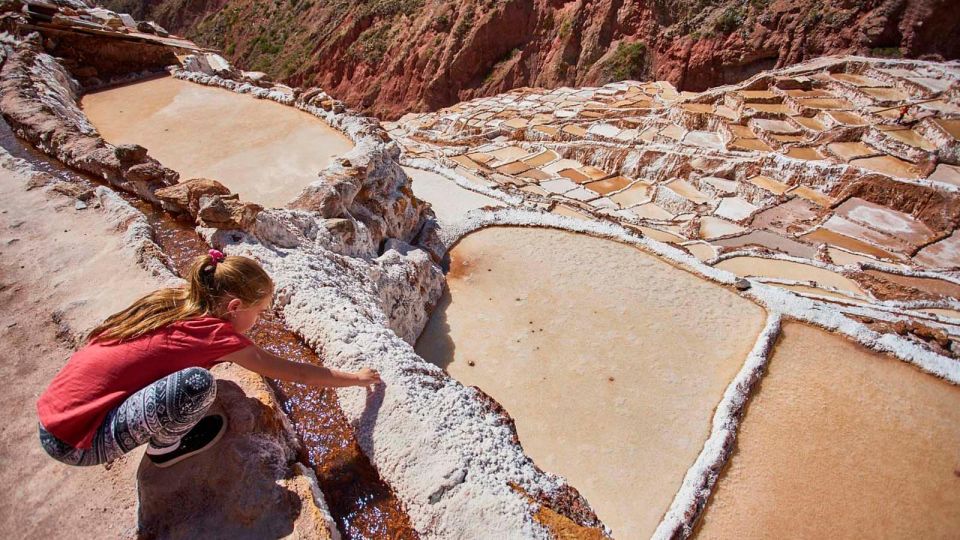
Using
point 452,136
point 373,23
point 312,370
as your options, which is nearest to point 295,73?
point 373,23

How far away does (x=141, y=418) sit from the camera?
2.25 m

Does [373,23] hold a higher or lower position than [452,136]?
higher

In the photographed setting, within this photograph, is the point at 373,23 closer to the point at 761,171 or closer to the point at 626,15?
the point at 626,15

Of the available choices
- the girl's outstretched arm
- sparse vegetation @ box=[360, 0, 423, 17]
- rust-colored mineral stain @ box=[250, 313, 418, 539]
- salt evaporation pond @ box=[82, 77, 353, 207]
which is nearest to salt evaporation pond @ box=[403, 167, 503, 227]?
salt evaporation pond @ box=[82, 77, 353, 207]

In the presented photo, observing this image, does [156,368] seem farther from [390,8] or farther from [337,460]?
[390,8]

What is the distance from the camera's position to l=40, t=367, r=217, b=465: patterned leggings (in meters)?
2.25

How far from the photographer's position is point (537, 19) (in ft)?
98.5

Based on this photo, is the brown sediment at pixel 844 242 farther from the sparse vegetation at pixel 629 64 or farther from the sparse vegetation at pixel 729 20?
the sparse vegetation at pixel 629 64

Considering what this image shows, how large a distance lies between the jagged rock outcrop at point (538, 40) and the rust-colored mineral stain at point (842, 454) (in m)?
21.4

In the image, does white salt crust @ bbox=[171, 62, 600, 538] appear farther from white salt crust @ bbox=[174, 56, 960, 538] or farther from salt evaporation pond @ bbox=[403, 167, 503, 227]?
salt evaporation pond @ bbox=[403, 167, 503, 227]

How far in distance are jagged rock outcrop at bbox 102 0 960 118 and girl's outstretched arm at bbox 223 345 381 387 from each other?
26492mm

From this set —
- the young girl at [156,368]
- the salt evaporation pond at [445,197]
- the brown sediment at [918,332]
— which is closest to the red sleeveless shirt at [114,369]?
the young girl at [156,368]

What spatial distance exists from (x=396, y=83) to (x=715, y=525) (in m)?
31.1

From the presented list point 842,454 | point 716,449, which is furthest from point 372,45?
point 842,454
